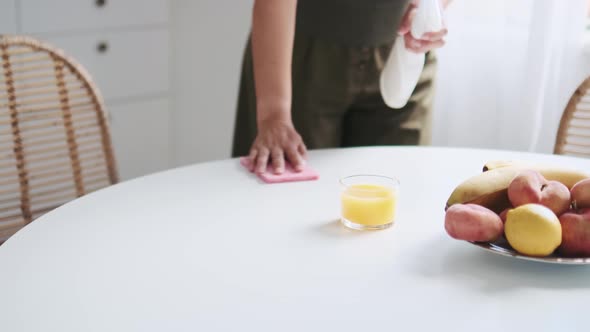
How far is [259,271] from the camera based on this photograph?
1122mm

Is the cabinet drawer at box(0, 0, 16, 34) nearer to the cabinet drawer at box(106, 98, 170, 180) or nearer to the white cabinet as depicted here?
the white cabinet

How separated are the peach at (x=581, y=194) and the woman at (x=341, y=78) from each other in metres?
0.67

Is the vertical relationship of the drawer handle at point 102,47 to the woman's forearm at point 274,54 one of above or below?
below

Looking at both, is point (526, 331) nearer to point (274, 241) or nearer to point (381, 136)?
point (274, 241)

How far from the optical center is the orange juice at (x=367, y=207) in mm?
1279

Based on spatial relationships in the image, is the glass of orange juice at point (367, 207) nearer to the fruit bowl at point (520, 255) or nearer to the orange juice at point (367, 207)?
the orange juice at point (367, 207)

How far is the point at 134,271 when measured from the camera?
1.12 meters

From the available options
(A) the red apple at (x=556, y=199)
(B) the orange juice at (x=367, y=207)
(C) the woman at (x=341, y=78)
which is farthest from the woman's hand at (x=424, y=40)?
(A) the red apple at (x=556, y=199)

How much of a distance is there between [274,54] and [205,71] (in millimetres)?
1660

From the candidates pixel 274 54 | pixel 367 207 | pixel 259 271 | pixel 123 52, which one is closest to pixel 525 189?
pixel 367 207

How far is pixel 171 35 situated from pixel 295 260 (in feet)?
7.05

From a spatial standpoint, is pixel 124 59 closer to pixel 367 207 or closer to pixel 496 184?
pixel 367 207

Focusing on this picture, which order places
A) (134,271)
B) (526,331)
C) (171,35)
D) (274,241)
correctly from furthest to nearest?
1. (171,35)
2. (274,241)
3. (134,271)
4. (526,331)

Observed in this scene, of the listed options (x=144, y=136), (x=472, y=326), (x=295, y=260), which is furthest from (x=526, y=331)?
(x=144, y=136)
